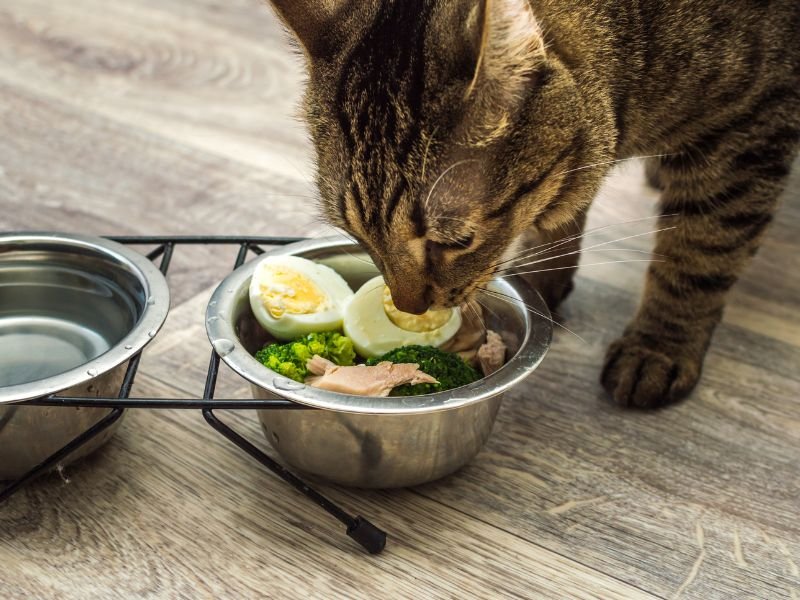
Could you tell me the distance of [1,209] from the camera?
68.3 inches

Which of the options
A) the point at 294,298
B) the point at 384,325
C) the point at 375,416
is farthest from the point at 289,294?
the point at 375,416

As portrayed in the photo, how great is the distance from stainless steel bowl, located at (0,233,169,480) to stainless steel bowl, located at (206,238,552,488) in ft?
0.36

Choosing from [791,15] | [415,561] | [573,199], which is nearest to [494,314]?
[573,199]

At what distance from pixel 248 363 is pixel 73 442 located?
0.22 m

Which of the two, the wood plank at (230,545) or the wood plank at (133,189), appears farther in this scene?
the wood plank at (133,189)

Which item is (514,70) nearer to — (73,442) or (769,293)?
(73,442)

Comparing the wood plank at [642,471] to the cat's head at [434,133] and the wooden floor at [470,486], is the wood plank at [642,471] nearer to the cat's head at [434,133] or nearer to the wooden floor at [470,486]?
the wooden floor at [470,486]

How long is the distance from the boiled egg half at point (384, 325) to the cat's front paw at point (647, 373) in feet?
0.95

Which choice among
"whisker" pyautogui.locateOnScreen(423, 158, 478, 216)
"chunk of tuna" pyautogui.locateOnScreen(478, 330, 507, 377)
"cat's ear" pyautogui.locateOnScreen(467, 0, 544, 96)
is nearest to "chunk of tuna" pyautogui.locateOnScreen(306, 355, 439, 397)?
"chunk of tuna" pyautogui.locateOnScreen(478, 330, 507, 377)

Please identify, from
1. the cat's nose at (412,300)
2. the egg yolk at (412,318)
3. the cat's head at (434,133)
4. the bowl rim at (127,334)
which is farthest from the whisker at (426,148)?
the bowl rim at (127,334)

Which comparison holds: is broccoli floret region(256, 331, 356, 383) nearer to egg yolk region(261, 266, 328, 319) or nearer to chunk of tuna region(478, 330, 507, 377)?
egg yolk region(261, 266, 328, 319)

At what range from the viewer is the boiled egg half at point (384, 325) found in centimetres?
119

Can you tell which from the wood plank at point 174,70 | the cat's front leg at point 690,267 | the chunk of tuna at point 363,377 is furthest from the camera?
the wood plank at point 174,70

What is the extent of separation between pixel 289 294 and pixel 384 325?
132mm
